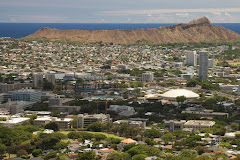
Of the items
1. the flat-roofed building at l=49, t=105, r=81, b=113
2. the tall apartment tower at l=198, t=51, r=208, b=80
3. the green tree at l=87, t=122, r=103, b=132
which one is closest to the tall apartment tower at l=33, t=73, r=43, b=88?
A: the flat-roofed building at l=49, t=105, r=81, b=113

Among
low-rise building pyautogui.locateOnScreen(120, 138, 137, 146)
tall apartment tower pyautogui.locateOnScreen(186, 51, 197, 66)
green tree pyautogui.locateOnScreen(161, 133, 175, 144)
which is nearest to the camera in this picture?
low-rise building pyautogui.locateOnScreen(120, 138, 137, 146)

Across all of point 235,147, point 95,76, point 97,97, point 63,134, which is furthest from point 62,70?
point 235,147

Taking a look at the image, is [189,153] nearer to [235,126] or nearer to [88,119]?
[235,126]

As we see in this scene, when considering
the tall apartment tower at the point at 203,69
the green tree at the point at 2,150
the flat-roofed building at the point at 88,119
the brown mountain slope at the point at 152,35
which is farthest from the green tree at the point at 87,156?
the brown mountain slope at the point at 152,35

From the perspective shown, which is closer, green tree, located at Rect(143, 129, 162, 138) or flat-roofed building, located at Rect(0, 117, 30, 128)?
green tree, located at Rect(143, 129, 162, 138)

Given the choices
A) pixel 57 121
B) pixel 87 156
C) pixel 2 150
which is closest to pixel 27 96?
pixel 57 121

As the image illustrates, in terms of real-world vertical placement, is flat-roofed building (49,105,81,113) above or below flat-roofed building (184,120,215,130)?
below

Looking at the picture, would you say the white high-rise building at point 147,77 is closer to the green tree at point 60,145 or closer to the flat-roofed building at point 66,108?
the flat-roofed building at point 66,108

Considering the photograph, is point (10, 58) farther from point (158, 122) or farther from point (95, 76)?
point (158, 122)

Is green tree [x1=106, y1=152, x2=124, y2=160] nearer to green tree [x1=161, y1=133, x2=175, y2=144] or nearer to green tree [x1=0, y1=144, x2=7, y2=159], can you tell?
green tree [x1=161, y1=133, x2=175, y2=144]
